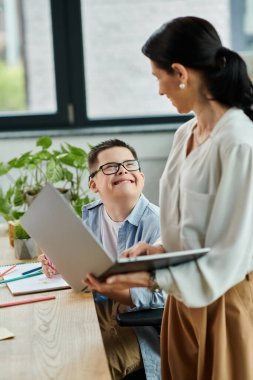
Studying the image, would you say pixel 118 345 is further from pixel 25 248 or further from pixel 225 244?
pixel 225 244

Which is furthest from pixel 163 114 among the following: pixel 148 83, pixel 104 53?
pixel 104 53

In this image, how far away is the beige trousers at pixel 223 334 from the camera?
5.53ft

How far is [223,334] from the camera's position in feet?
5.56

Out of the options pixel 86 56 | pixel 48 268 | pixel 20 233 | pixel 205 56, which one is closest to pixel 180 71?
pixel 205 56

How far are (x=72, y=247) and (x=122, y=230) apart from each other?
1.89 feet

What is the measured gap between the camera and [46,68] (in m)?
4.17

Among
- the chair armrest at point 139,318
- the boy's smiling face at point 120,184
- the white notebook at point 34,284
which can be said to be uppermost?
the boy's smiling face at point 120,184

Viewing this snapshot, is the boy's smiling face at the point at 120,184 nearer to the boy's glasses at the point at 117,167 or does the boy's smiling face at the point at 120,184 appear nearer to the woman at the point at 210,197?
the boy's glasses at the point at 117,167

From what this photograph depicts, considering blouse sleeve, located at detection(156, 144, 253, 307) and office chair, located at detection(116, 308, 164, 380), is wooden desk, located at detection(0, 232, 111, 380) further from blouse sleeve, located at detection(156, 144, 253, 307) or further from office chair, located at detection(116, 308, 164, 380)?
blouse sleeve, located at detection(156, 144, 253, 307)

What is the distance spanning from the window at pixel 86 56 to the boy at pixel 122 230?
1.69 meters

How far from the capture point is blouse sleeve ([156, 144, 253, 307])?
156 centimetres

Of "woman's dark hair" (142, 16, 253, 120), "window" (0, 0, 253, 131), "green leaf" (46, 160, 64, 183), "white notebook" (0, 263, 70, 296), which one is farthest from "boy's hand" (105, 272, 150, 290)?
"window" (0, 0, 253, 131)

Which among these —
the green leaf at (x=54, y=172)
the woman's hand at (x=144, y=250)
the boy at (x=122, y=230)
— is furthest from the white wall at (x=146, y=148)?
the woman's hand at (x=144, y=250)

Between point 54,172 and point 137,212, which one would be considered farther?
point 54,172
